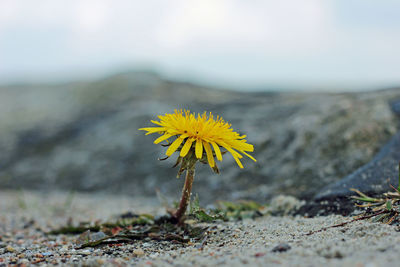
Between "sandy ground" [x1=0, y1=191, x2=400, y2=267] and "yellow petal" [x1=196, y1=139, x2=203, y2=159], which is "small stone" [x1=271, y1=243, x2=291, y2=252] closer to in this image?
"sandy ground" [x1=0, y1=191, x2=400, y2=267]

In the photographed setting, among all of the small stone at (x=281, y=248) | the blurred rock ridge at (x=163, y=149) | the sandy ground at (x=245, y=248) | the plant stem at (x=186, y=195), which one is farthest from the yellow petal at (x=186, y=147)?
the blurred rock ridge at (x=163, y=149)

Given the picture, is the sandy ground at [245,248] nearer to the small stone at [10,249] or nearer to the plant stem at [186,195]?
the small stone at [10,249]

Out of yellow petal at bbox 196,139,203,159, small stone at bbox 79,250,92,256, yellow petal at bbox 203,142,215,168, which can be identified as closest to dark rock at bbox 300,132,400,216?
yellow petal at bbox 203,142,215,168

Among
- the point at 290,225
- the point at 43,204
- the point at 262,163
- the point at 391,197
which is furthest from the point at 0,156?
the point at 391,197

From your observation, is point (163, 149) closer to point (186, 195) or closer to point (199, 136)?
point (186, 195)

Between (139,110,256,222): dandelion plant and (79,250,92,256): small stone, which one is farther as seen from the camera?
(139,110,256,222): dandelion plant

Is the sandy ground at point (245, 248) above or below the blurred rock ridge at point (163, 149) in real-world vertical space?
below
